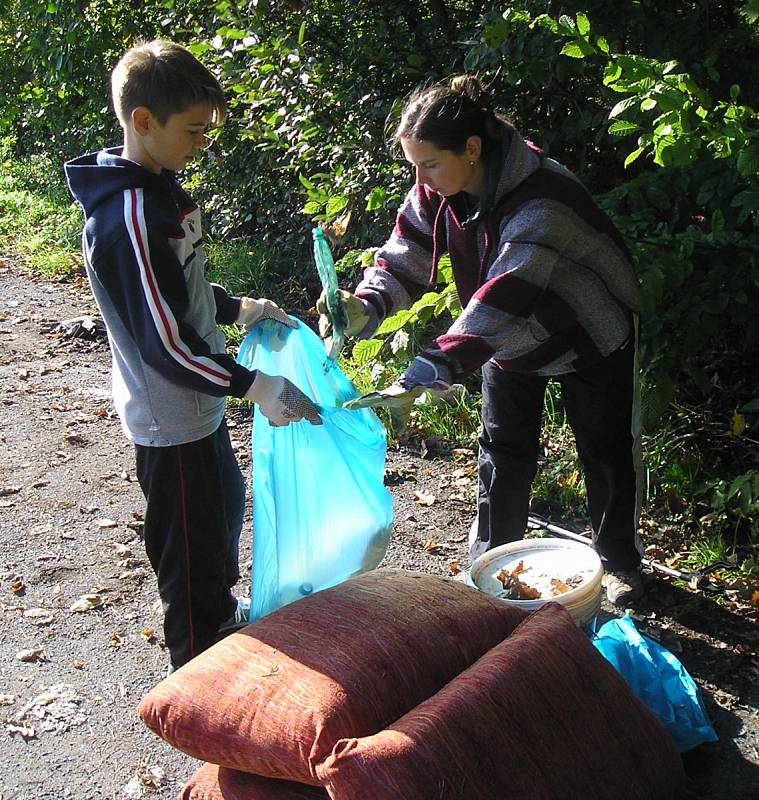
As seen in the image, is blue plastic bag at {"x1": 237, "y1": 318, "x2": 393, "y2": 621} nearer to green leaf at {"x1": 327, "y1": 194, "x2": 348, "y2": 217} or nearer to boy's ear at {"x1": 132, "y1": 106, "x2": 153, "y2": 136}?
boy's ear at {"x1": 132, "y1": 106, "x2": 153, "y2": 136}

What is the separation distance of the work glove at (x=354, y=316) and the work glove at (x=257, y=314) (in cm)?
11

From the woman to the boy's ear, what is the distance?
0.74 m

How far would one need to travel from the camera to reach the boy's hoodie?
2545 millimetres

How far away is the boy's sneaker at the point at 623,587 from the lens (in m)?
3.43

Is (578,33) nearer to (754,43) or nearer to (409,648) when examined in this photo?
(754,43)

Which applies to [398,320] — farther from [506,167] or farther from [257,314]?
[506,167]

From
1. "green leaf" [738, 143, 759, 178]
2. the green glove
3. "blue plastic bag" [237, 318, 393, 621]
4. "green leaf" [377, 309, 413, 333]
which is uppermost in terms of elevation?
"green leaf" [738, 143, 759, 178]

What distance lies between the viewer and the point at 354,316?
3.24 metres

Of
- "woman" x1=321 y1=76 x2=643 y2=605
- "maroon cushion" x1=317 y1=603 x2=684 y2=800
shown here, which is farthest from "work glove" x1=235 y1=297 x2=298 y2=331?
"maroon cushion" x1=317 y1=603 x2=684 y2=800

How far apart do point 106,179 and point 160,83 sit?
294 mm

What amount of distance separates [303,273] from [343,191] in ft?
7.19

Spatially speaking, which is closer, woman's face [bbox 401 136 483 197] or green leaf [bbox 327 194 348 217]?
woman's face [bbox 401 136 483 197]

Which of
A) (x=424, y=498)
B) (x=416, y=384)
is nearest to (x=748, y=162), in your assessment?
(x=416, y=384)

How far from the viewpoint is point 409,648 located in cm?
230
